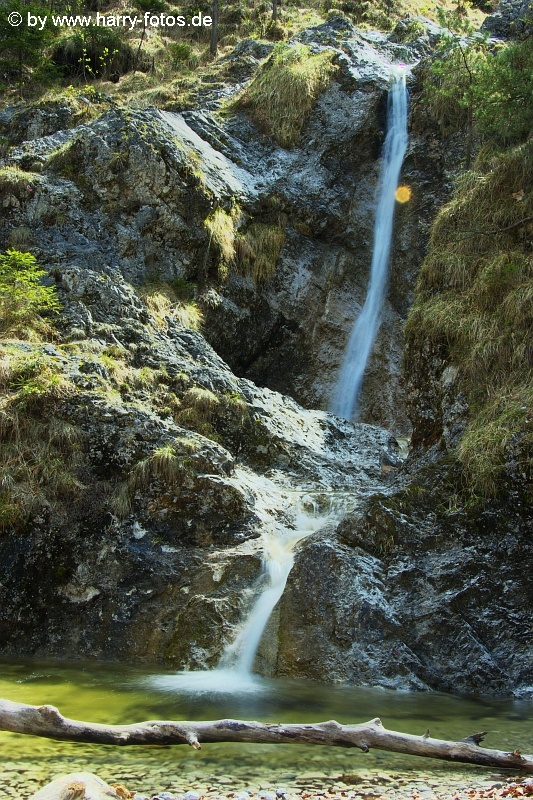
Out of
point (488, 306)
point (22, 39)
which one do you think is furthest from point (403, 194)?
point (22, 39)

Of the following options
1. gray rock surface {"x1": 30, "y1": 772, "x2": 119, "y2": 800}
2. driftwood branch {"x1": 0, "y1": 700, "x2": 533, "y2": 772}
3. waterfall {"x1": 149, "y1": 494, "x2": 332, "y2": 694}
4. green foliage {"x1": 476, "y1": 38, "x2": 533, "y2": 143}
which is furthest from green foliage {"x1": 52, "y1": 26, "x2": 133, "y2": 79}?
gray rock surface {"x1": 30, "y1": 772, "x2": 119, "y2": 800}

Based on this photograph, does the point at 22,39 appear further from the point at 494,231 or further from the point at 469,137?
the point at 494,231

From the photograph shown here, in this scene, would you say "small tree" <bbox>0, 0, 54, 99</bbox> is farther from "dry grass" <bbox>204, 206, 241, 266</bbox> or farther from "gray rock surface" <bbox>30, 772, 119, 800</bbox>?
"gray rock surface" <bbox>30, 772, 119, 800</bbox>

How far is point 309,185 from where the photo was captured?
15.2 meters

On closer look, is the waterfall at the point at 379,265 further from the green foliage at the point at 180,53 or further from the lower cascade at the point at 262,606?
the green foliage at the point at 180,53

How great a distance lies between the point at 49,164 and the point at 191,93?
7.12 m

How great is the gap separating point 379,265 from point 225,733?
1229 cm

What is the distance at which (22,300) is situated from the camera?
9703 mm

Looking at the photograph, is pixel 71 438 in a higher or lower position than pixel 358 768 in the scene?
higher

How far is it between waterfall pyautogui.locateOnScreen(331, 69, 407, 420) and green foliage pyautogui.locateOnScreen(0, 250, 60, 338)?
255 inches

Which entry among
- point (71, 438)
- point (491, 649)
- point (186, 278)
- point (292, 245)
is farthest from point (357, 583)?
point (292, 245)

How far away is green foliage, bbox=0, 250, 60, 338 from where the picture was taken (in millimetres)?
9570

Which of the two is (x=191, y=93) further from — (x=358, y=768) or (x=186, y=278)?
(x=358, y=768)

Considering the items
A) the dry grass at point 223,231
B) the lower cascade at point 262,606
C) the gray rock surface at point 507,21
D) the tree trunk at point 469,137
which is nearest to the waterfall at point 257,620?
the lower cascade at point 262,606
